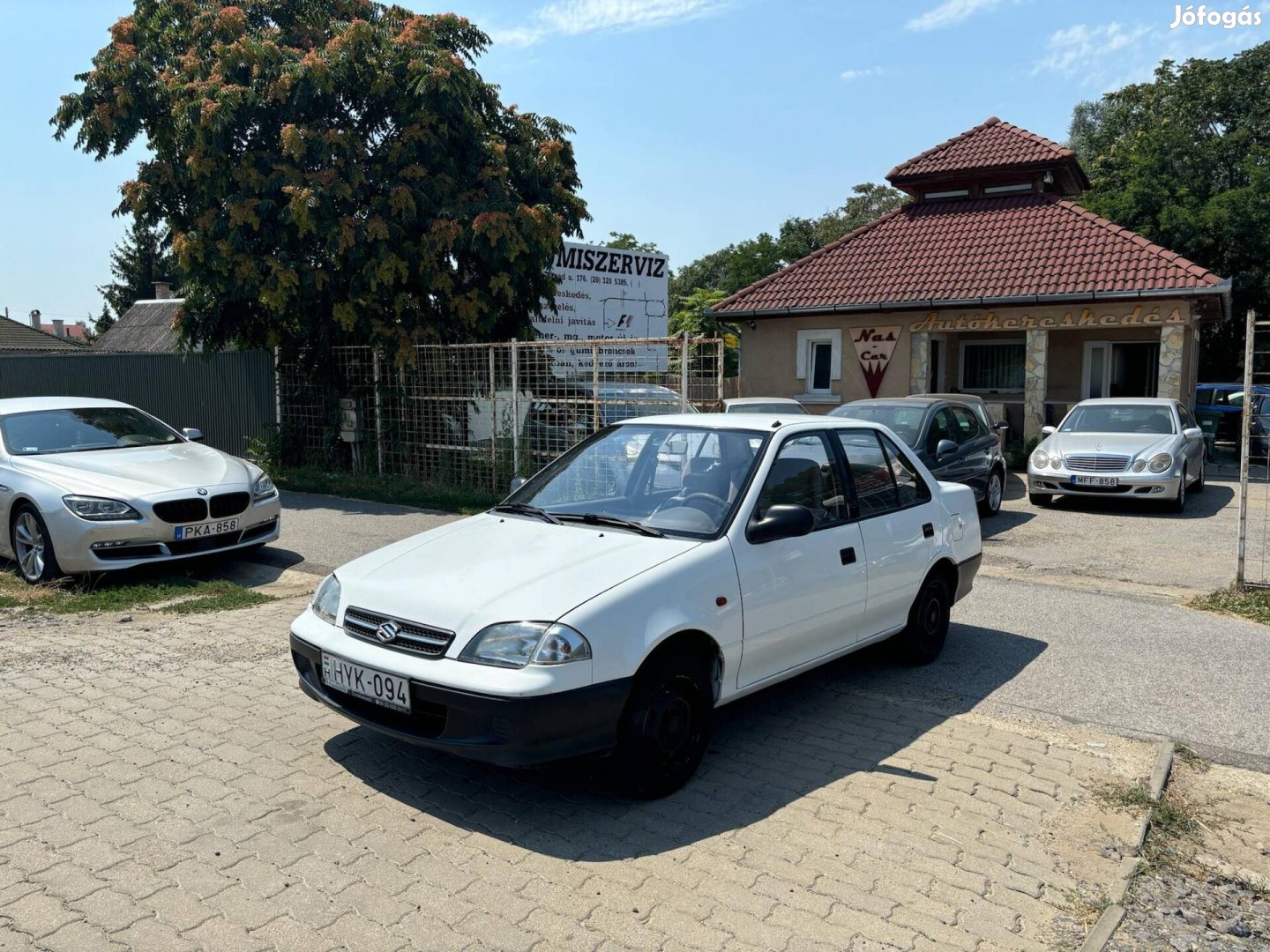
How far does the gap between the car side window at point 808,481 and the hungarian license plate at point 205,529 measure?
5.44 meters

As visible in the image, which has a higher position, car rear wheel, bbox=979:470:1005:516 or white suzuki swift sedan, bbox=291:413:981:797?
white suzuki swift sedan, bbox=291:413:981:797

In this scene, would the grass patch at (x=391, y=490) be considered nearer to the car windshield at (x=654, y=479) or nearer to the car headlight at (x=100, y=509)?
the car headlight at (x=100, y=509)

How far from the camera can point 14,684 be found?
5609 mm

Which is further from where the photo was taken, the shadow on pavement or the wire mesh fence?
the wire mesh fence

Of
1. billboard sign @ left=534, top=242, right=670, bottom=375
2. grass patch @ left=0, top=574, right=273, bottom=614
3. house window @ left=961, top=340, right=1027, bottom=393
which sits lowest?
grass patch @ left=0, top=574, right=273, bottom=614

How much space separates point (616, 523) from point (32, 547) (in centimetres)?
596

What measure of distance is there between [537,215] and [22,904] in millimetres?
12500

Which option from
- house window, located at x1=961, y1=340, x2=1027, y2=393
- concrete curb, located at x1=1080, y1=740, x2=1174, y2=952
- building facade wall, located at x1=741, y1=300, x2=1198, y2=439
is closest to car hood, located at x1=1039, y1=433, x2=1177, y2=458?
building facade wall, located at x1=741, y1=300, x2=1198, y2=439

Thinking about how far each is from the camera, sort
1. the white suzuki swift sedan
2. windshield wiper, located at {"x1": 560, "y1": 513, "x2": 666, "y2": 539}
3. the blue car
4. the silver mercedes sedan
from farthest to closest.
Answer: the blue car, the silver mercedes sedan, windshield wiper, located at {"x1": 560, "y1": 513, "x2": 666, "y2": 539}, the white suzuki swift sedan

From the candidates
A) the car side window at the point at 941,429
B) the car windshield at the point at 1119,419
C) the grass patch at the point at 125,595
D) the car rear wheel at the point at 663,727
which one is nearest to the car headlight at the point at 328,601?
the car rear wheel at the point at 663,727

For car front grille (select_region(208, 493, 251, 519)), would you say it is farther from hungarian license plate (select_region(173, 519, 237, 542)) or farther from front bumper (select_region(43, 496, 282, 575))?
front bumper (select_region(43, 496, 282, 575))

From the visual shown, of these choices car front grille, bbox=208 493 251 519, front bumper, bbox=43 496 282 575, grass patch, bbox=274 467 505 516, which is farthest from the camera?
grass patch, bbox=274 467 505 516

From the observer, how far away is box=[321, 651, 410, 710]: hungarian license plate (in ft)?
13.0

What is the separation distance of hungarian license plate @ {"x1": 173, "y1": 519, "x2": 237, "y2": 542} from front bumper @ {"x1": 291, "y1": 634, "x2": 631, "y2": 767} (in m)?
4.97
